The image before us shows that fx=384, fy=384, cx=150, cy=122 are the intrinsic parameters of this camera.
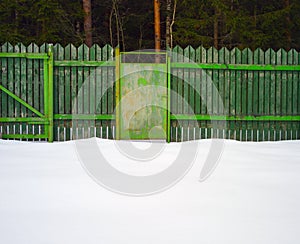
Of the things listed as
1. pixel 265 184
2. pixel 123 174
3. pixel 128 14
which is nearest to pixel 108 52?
pixel 123 174

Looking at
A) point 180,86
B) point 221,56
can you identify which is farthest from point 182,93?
point 221,56

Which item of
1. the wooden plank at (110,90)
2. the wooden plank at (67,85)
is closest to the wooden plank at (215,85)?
the wooden plank at (110,90)

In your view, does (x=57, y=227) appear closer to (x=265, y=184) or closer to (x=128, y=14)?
(x=265, y=184)

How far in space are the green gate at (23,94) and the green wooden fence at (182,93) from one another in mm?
20

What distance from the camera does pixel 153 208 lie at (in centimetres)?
345

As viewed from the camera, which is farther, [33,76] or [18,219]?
[33,76]

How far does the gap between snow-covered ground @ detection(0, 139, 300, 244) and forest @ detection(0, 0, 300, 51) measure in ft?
38.3

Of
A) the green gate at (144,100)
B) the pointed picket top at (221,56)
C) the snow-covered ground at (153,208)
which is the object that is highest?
the pointed picket top at (221,56)

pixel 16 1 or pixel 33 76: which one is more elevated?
pixel 16 1

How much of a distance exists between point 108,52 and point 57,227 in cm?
574

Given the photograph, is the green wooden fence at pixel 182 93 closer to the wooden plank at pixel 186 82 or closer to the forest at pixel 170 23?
the wooden plank at pixel 186 82

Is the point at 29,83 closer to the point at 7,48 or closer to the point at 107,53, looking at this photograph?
the point at 7,48

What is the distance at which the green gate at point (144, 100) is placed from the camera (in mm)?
8164

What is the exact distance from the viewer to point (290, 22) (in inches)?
690
